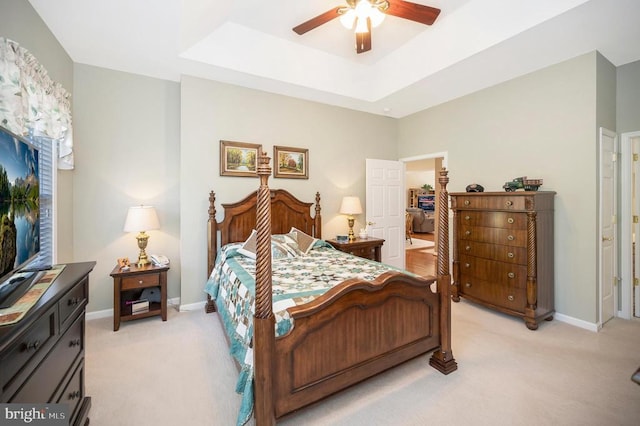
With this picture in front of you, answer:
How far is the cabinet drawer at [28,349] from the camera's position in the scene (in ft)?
2.99

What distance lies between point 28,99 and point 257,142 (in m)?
2.30

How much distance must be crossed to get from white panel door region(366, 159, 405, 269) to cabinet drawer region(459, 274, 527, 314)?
1.44m

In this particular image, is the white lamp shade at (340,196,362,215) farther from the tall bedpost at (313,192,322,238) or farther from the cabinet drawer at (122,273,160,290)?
the cabinet drawer at (122,273,160,290)

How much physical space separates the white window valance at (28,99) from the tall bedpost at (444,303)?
2922 millimetres

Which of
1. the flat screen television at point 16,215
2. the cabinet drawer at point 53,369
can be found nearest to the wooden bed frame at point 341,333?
the cabinet drawer at point 53,369

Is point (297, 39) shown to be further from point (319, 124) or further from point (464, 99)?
point (464, 99)

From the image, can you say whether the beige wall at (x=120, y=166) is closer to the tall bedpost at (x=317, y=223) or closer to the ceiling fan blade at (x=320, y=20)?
the tall bedpost at (x=317, y=223)

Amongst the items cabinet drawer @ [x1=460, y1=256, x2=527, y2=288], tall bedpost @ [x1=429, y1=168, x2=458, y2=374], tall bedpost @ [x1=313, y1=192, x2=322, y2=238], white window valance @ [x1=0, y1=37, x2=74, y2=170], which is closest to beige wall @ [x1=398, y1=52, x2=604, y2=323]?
cabinet drawer @ [x1=460, y1=256, x2=527, y2=288]

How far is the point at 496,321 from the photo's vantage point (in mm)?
3219

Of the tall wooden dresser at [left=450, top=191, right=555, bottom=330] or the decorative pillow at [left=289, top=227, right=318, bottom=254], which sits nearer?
the tall wooden dresser at [left=450, top=191, right=555, bottom=330]

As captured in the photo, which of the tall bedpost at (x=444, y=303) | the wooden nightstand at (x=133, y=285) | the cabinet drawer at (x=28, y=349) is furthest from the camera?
the wooden nightstand at (x=133, y=285)

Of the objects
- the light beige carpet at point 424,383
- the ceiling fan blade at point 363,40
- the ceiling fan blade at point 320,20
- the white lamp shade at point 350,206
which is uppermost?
the ceiling fan blade at point 320,20

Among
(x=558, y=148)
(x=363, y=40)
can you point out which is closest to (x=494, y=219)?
(x=558, y=148)

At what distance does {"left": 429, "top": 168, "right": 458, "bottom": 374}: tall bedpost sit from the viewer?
7.45 feet
